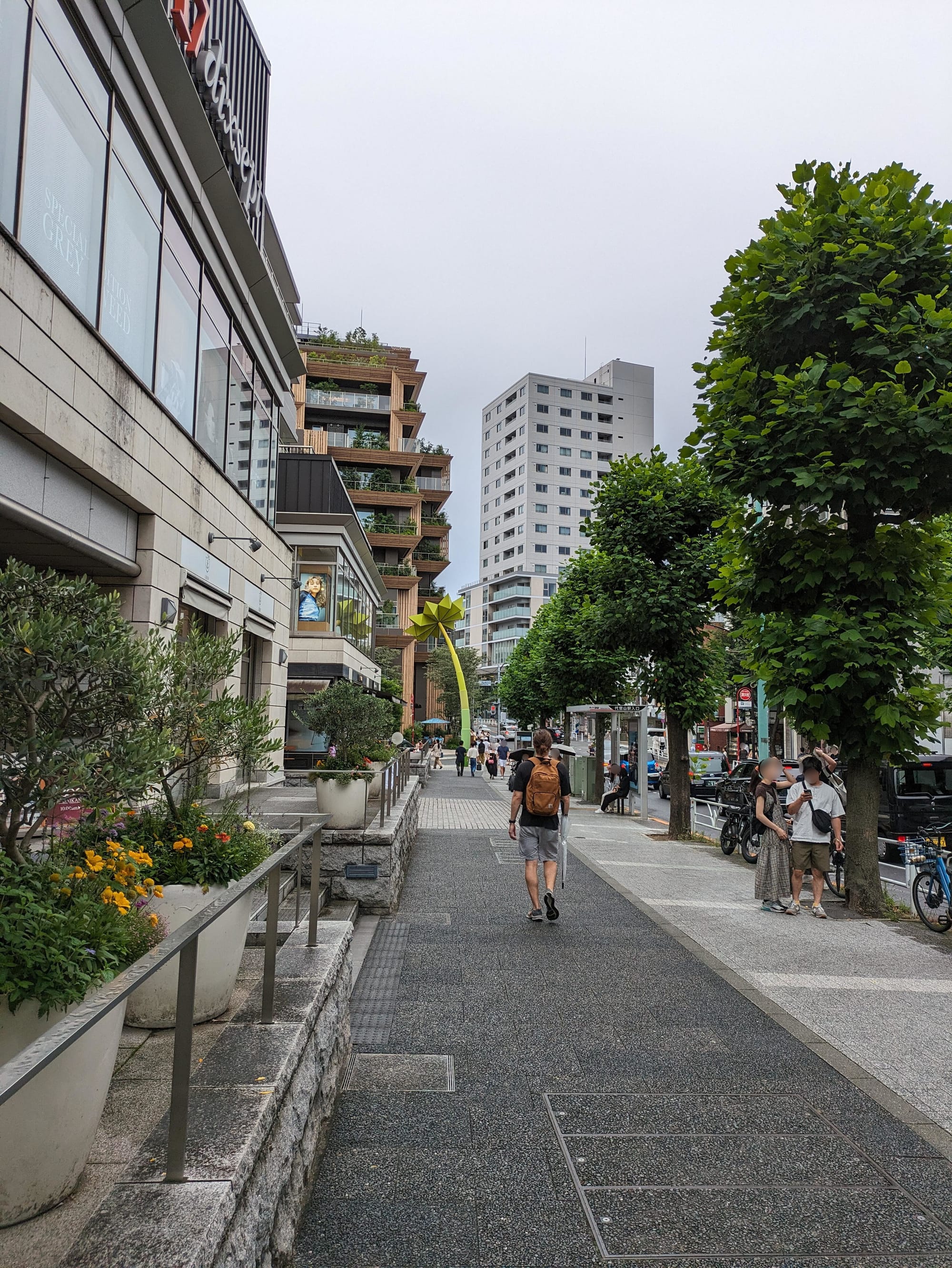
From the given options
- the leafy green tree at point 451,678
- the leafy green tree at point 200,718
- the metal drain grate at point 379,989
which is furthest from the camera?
the leafy green tree at point 451,678

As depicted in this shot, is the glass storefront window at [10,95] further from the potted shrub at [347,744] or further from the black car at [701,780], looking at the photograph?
the black car at [701,780]

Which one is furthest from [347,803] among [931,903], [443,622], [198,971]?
[443,622]

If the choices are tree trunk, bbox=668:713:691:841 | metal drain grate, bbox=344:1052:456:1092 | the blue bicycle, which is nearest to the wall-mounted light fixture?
tree trunk, bbox=668:713:691:841

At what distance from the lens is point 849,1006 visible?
648 centimetres

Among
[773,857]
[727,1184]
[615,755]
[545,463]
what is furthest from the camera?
[545,463]

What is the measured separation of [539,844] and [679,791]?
33.0 feet

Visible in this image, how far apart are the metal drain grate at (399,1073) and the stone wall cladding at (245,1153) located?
0.36m

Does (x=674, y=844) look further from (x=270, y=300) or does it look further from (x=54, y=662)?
(x=54, y=662)

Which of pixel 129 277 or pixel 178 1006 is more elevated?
pixel 129 277

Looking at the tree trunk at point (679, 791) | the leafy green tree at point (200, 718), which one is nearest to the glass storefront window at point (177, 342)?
the leafy green tree at point (200, 718)

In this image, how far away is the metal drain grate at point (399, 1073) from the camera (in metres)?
4.65

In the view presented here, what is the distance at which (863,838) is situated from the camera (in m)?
10.4

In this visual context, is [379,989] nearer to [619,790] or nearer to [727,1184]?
[727,1184]

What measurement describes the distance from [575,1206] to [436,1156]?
68cm
